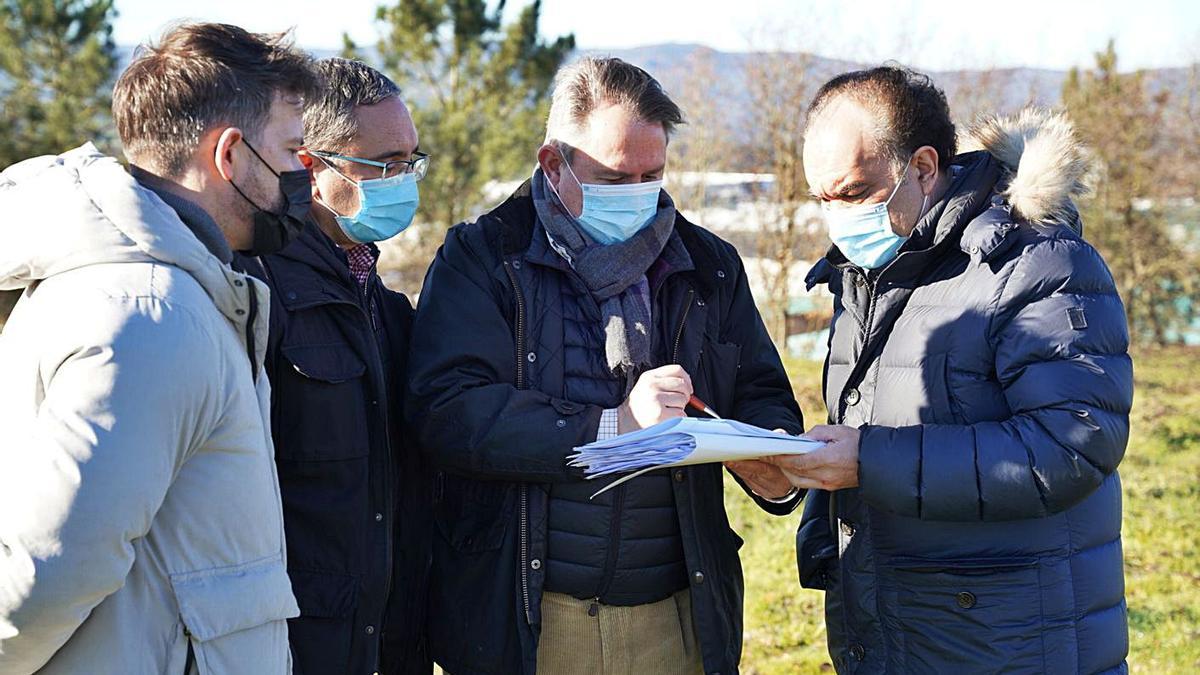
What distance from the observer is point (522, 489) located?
2.97 metres

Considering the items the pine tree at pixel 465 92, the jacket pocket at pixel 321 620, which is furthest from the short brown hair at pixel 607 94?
the pine tree at pixel 465 92

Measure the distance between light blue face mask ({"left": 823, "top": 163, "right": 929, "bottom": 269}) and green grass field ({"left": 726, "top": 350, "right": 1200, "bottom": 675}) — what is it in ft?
8.81

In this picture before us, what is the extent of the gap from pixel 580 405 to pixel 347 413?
57 cm

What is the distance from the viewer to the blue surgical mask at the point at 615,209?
10.3 feet

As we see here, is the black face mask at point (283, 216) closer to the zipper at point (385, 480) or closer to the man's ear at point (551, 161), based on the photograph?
the zipper at point (385, 480)

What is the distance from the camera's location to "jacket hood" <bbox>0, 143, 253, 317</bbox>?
1.89m

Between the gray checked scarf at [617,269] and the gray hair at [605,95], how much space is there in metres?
0.20

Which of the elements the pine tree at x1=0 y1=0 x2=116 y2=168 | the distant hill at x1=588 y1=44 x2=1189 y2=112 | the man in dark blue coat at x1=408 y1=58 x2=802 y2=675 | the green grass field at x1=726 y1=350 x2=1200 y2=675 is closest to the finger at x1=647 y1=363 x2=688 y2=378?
the man in dark blue coat at x1=408 y1=58 x2=802 y2=675

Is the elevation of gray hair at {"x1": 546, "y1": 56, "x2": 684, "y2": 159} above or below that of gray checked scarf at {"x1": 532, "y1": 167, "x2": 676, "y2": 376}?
Answer: above

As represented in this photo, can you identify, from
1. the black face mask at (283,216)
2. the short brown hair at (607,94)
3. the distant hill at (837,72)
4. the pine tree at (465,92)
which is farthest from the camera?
the pine tree at (465,92)

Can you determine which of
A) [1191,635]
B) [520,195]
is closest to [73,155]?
[520,195]

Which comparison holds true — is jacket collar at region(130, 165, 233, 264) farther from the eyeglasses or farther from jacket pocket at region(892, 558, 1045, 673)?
jacket pocket at region(892, 558, 1045, 673)

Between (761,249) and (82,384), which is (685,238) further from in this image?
(761,249)

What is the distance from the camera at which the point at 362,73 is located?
3.18 metres
